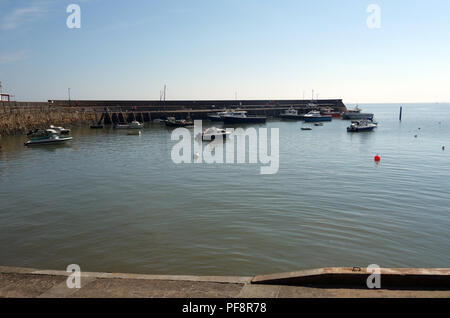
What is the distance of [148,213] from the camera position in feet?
51.0

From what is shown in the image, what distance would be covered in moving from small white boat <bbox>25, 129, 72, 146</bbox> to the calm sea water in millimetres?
13896

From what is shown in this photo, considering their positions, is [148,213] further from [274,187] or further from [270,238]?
[274,187]

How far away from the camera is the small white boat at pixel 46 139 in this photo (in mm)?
40938

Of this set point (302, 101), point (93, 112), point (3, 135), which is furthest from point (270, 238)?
point (302, 101)

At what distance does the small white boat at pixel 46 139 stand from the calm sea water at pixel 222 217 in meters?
13.9

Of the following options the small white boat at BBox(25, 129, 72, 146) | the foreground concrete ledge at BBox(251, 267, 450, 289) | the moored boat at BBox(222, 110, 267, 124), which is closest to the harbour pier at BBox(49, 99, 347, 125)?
the moored boat at BBox(222, 110, 267, 124)

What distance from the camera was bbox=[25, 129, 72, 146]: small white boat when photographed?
134 feet

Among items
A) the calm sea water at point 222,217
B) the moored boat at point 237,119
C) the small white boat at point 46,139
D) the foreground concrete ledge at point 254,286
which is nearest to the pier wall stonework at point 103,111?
the small white boat at point 46,139

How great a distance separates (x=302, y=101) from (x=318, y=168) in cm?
11811

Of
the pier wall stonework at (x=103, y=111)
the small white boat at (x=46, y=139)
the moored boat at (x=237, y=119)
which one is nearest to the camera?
the small white boat at (x=46, y=139)

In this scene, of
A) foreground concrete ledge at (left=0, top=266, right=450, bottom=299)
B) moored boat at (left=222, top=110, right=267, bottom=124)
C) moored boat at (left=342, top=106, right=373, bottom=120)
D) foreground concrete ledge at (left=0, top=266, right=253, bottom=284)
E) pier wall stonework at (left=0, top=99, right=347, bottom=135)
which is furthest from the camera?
moored boat at (left=342, top=106, right=373, bottom=120)

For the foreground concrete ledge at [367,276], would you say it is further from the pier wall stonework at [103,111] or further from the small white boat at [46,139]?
the pier wall stonework at [103,111]

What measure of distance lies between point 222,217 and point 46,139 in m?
35.3

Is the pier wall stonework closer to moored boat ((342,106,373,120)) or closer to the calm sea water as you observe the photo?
moored boat ((342,106,373,120))
